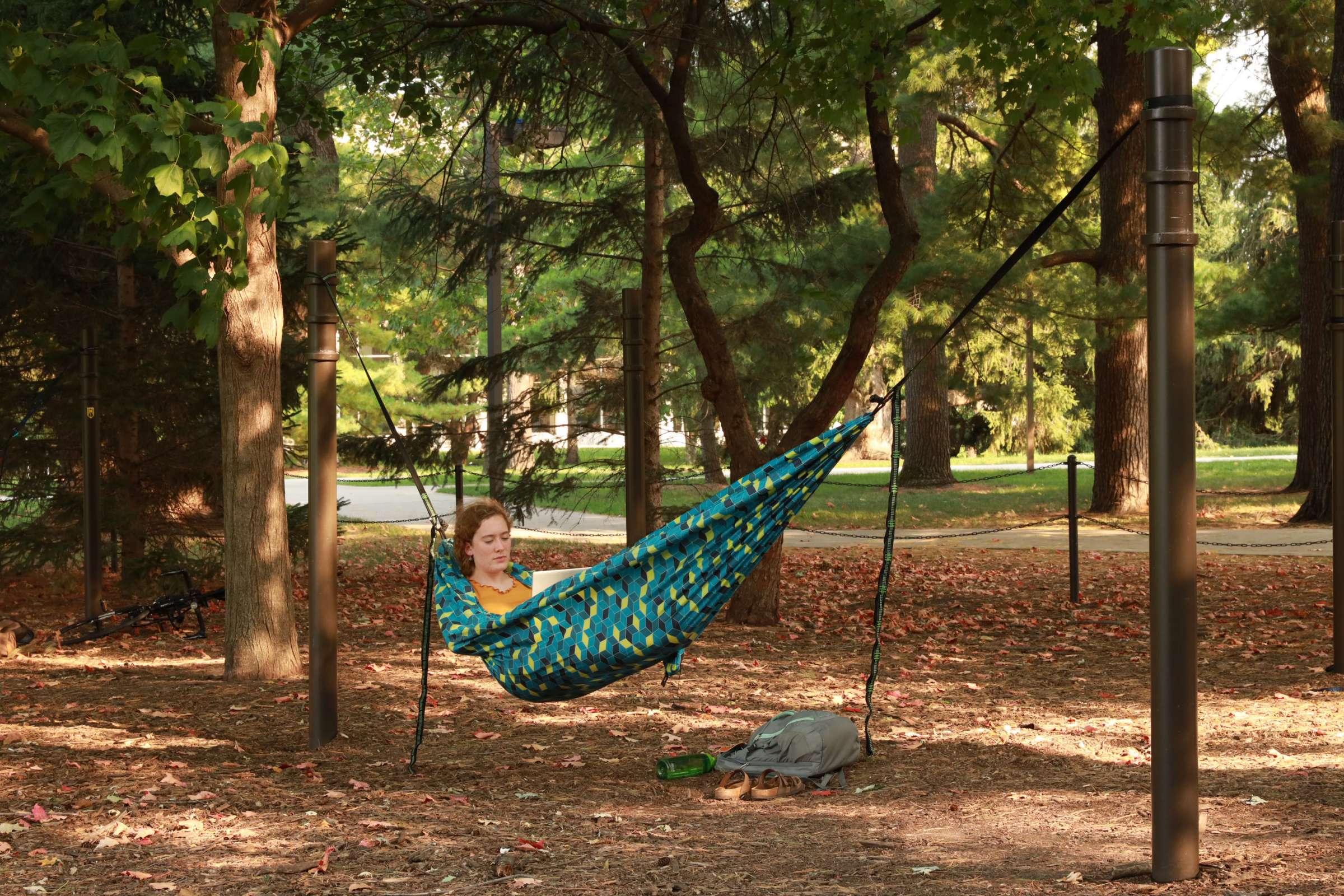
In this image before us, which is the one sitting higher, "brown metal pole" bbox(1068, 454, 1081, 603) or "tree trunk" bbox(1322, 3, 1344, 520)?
"tree trunk" bbox(1322, 3, 1344, 520)

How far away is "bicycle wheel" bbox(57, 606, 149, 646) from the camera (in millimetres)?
7914

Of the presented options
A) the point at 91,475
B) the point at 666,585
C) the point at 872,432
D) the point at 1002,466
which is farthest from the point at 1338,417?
the point at 872,432

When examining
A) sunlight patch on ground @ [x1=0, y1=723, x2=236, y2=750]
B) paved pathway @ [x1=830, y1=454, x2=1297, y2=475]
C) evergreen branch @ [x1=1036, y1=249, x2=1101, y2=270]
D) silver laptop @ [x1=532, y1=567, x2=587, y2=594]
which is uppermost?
evergreen branch @ [x1=1036, y1=249, x2=1101, y2=270]

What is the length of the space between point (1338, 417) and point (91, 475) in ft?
22.8

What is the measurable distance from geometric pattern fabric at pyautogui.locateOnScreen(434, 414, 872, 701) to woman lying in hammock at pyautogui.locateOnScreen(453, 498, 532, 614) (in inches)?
20.5

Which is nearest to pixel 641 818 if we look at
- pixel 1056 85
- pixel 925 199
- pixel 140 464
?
pixel 1056 85

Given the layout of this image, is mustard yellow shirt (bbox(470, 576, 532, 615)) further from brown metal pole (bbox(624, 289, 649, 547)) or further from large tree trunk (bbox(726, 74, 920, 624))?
large tree trunk (bbox(726, 74, 920, 624))

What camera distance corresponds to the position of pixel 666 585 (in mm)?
4285

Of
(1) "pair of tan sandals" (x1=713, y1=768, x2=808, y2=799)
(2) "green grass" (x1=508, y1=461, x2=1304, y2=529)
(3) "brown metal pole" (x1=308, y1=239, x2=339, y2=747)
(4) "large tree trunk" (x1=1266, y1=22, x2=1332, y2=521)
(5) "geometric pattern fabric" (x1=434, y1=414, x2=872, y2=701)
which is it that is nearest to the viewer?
(5) "geometric pattern fabric" (x1=434, y1=414, x2=872, y2=701)

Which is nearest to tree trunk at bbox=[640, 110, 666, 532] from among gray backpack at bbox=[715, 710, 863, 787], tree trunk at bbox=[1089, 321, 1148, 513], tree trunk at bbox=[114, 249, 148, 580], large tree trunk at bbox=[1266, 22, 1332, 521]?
tree trunk at bbox=[114, 249, 148, 580]

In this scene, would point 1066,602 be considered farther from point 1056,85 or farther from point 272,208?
point 272,208

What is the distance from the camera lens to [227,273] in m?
5.33

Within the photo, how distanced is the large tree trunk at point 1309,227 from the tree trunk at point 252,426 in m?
10.1

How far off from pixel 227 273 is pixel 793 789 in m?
2.90
